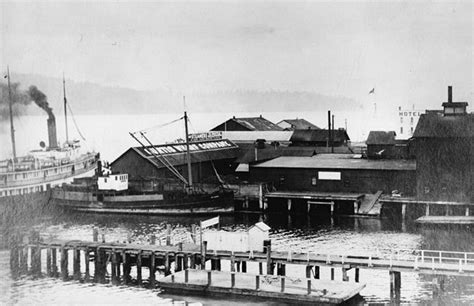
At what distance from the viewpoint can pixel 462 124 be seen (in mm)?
58250

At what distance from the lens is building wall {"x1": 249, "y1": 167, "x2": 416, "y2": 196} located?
203ft

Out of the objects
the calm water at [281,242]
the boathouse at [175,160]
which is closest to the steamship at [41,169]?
the calm water at [281,242]

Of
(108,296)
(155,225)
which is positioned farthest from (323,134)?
(108,296)

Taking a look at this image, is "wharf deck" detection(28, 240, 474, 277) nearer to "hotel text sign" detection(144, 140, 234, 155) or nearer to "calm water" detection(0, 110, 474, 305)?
"calm water" detection(0, 110, 474, 305)

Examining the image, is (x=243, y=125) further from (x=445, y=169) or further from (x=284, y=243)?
(x=284, y=243)

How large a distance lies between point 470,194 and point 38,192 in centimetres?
3980

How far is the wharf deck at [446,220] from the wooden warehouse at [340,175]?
5819 millimetres

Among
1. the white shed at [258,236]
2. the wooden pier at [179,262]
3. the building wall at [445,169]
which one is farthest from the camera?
the building wall at [445,169]

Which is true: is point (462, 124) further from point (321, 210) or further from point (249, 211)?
point (249, 211)

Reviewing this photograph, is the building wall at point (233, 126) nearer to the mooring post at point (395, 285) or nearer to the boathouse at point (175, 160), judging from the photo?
the boathouse at point (175, 160)

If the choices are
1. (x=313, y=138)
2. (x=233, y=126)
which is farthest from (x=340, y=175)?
(x=233, y=126)

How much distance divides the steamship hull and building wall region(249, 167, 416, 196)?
17.4 ft

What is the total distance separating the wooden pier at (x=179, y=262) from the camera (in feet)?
109

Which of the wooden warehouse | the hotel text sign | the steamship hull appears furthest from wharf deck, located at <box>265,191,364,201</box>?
the hotel text sign
